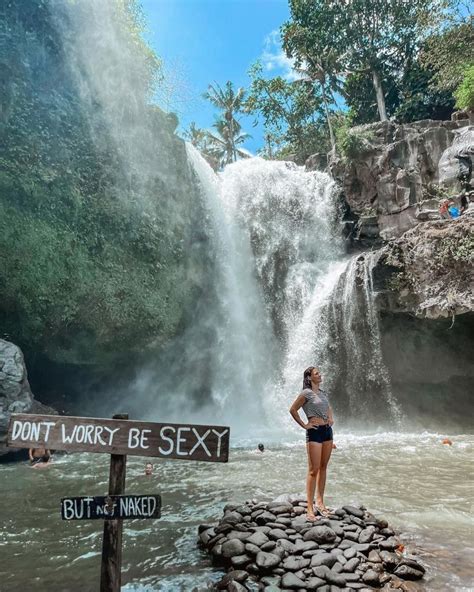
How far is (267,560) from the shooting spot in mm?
4047

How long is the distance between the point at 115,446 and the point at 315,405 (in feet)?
8.27

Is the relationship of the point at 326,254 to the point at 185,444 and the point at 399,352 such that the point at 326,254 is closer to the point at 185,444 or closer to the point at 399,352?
the point at 399,352

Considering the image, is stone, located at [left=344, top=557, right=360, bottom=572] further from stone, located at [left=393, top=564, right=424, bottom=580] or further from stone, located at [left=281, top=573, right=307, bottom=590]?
stone, located at [left=281, top=573, right=307, bottom=590]

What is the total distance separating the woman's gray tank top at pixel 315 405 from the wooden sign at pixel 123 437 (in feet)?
6.81

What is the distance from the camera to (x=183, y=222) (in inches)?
674

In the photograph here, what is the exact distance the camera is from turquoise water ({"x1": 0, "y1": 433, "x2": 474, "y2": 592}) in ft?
13.7

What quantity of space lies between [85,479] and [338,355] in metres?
9.67

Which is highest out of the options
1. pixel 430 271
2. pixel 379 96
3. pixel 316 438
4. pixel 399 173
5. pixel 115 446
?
pixel 379 96

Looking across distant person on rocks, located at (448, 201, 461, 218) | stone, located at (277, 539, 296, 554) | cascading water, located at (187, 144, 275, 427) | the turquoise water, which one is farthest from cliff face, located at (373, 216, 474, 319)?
stone, located at (277, 539, 296, 554)

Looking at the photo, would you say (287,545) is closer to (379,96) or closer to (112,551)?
(112,551)

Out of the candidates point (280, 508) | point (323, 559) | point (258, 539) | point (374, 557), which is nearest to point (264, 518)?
point (280, 508)

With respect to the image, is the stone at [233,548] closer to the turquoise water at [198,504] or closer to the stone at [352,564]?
the turquoise water at [198,504]

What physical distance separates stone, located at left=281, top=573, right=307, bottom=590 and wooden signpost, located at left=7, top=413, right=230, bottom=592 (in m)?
1.48

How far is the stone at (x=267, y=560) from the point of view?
13.2 ft
